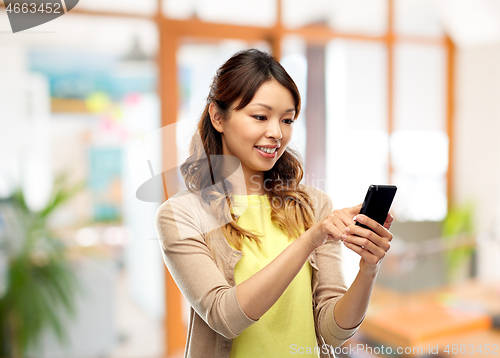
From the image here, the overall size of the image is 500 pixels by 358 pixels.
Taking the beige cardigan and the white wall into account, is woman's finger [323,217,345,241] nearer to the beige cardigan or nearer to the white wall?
the beige cardigan

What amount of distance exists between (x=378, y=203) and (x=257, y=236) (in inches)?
9.4

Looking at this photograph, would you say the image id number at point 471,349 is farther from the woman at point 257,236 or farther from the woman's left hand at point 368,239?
the woman's left hand at point 368,239

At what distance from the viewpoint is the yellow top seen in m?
0.80

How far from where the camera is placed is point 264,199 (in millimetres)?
820

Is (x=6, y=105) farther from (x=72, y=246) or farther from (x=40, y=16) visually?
(x=40, y=16)

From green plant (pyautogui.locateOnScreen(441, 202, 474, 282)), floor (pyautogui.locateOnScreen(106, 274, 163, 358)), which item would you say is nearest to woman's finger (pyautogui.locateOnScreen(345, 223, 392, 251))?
floor (pyautogui.locateOnScreen(106, 274, 163, 358))

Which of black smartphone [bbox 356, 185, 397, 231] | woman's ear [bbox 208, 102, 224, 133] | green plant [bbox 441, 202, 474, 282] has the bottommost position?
green plant [bbox 441, 202, 474, 282]

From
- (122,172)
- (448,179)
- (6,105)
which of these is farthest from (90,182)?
(448,179)

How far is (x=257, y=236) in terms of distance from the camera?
0.79 metres

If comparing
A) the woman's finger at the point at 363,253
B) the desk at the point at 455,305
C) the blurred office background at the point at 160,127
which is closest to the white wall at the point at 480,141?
the blurred office background at the point at 160,127

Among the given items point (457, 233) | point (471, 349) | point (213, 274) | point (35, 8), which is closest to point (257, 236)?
point (213, 274)

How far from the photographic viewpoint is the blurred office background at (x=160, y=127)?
224 cm

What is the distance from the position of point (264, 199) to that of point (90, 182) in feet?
6.02
